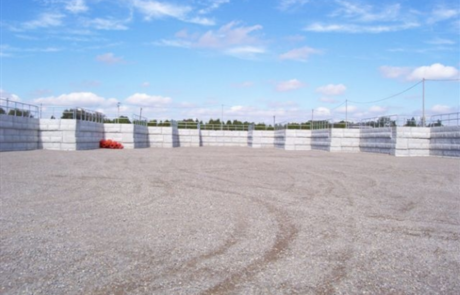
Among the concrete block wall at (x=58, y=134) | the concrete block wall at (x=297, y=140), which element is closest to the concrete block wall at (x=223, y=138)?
the concrete block wall at (x=297, y=140)

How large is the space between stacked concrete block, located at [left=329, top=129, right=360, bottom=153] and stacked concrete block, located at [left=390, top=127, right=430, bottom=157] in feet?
21.2

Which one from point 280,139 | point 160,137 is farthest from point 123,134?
point 280,139

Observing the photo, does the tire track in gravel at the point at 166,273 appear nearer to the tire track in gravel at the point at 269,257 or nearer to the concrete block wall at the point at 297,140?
the tire track in gravel at the point at 269,257

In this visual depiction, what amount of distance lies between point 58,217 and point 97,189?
3.08 metres

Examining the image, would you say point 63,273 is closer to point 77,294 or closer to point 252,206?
point 77,294

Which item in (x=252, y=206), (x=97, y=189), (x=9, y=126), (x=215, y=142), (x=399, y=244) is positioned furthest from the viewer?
(x=215, y=142)

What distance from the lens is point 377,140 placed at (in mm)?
30406

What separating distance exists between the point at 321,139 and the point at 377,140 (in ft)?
22.0

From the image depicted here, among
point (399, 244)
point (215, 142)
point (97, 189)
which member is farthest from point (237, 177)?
point (215, 142)

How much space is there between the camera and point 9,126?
22.9m

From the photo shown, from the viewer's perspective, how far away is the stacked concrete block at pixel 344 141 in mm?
33562

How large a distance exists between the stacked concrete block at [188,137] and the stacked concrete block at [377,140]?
19200mm

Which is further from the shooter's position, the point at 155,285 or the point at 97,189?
the point at 97,189

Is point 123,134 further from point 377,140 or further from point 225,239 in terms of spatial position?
point 225,239
